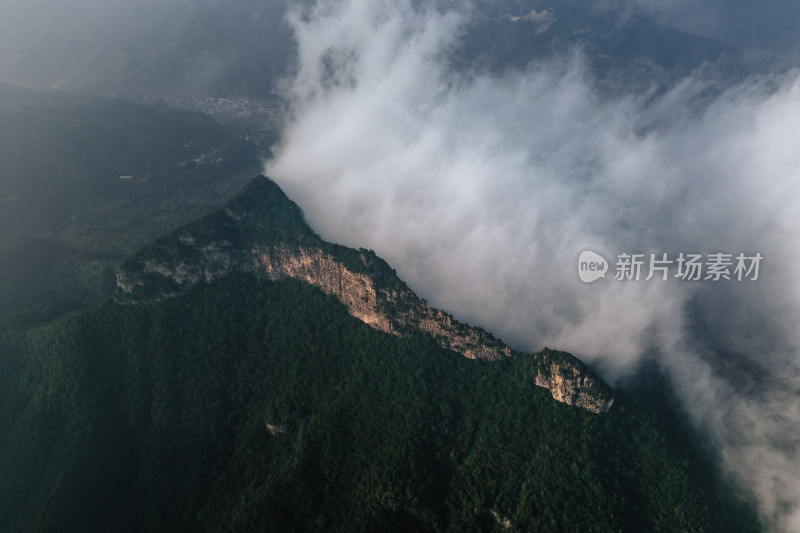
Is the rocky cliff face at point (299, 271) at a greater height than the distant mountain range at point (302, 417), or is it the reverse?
the rocky cliff face at point (299, 271)

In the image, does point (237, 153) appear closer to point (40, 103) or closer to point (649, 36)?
point (40, 103)

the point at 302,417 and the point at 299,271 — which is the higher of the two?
the point at 299,271

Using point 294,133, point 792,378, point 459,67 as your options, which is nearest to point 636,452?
point 792,378

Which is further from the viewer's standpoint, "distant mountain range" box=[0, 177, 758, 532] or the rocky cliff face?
the rocky cliff face

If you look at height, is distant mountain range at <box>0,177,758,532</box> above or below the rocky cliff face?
below

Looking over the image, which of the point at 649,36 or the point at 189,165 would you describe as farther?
the point at 649,36

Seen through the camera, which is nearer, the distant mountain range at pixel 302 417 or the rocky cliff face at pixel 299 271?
the distant mountain range at pixel 302 417

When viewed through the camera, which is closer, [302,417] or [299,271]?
[302,417]

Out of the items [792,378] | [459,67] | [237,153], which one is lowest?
[792,378]
